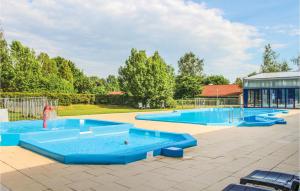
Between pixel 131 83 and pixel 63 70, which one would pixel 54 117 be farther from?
pixel 63 70

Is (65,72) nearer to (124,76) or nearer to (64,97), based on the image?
(124,76)

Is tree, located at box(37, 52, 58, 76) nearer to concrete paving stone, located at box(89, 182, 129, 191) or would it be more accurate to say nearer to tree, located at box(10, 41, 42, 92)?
tree, located at box(10, 41, 42, 92)

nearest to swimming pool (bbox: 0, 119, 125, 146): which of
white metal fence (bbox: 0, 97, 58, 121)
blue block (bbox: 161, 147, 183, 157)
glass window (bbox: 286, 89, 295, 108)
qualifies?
white metal fence (bbox: 0, 97, 58, 121)

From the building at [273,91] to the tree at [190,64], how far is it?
2281 centimetres

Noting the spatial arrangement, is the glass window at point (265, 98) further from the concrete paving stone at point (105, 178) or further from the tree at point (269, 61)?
the concrete paving stone at point (105, 178)

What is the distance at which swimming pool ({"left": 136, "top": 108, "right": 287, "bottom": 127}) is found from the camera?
12657 mm

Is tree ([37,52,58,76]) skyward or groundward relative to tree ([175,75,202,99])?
skyward

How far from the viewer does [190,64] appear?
52.0 meters

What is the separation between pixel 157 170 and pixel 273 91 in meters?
26.6

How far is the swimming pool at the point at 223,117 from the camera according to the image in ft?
41.5

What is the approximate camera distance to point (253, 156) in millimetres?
6047

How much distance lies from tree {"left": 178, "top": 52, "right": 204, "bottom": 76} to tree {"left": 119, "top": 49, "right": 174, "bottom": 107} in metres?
22.2

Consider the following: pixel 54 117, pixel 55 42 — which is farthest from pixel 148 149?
pixel 55 42

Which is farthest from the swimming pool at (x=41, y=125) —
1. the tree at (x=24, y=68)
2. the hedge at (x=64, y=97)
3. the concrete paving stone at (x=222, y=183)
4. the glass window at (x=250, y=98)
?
the glass window at (x=250, y=98)
